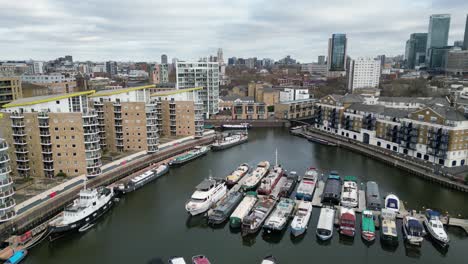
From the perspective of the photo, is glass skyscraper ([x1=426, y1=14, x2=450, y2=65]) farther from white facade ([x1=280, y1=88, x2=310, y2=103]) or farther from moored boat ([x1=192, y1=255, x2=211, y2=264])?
moored boat ([x1=192, y1=255, x2=211, y2=264])

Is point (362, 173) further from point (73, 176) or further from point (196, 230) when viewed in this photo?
point (73, 176)

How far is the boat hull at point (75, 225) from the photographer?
1896 centimetres

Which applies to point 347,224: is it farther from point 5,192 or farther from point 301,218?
point 5,192

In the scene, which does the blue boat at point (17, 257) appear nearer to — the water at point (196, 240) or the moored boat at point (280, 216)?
the water at point (196, 240)

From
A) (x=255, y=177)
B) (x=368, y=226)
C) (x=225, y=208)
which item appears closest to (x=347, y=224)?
Answer: (x=368, y=226)

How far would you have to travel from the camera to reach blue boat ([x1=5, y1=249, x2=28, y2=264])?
1623cm

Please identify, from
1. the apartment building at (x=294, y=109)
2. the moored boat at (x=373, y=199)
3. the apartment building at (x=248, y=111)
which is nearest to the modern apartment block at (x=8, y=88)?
the apartment building at (x=248, y=111)

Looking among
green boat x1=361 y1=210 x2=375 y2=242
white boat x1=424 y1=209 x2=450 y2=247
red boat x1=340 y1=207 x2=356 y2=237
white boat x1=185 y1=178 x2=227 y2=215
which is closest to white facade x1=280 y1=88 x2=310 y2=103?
white boat x1=185 y1=178 x2=227 y2=215

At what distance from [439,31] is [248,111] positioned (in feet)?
594

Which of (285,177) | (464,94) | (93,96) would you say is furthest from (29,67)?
(464,94)

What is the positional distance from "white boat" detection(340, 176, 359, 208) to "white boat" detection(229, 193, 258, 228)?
247 inches

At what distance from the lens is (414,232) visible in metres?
18.3

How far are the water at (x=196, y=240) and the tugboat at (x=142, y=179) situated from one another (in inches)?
20.7

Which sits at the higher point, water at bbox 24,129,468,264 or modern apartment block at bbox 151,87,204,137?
modern apartment block at bbox 151,87,204,137
